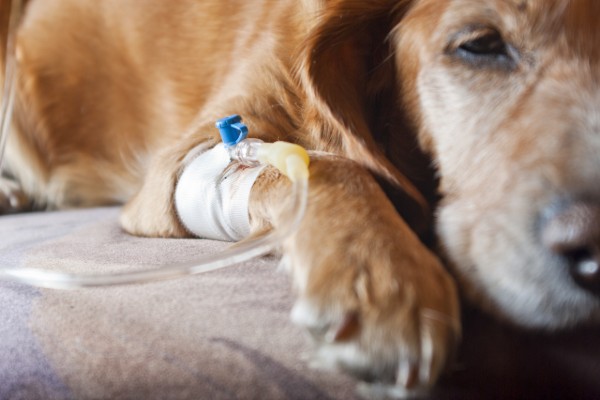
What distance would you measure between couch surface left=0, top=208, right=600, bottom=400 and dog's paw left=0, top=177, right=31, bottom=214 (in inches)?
44.1

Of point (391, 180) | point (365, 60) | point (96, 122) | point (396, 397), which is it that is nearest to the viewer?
point (396, 397)

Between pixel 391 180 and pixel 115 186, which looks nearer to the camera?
pixel 391 180

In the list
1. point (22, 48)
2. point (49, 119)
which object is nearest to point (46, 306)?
point (49, 119)

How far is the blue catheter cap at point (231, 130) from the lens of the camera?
1090 millimetres

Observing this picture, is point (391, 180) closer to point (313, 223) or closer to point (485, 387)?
point (313, 223)

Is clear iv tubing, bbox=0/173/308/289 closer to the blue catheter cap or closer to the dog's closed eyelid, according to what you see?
the blue catheter cap

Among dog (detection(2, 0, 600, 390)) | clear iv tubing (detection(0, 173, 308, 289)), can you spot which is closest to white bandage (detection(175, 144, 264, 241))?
dog (detection(2, 0, 600, 390))

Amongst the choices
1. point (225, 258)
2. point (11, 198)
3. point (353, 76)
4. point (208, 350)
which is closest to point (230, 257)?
point (225, 258)

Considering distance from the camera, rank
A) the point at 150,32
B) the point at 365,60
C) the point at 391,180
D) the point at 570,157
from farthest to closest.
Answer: the point at 150,32
the point at 365,60
the point at 391,180
the point at 570,157

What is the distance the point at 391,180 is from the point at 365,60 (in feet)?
1.22

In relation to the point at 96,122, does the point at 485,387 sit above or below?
above

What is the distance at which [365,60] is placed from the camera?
130cm

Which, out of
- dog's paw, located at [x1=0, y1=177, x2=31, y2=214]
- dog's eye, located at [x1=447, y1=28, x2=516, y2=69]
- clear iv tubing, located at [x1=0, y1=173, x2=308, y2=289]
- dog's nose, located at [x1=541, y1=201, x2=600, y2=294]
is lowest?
dog's paw, located at [x1=0, y1=177, x2=31, y2=214]

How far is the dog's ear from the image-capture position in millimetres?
1174
